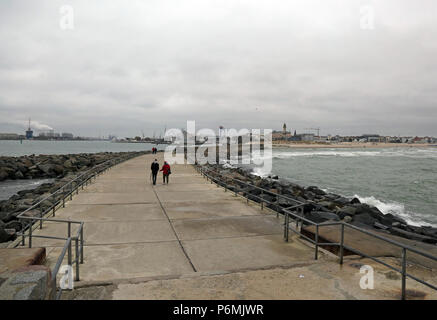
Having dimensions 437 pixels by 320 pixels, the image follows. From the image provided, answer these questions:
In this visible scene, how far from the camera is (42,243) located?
270 inches

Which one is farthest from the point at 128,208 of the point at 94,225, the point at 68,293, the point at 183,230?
the point at 68,293

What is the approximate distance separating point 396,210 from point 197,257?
58.4 ft

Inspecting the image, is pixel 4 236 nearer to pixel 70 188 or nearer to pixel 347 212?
pixel 70 188

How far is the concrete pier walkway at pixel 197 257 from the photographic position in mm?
4477

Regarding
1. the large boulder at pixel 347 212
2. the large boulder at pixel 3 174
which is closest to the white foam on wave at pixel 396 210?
the large boulder at pixel 347 212

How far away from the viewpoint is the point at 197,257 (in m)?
6.15

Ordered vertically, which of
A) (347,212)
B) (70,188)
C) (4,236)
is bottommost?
(347,212)

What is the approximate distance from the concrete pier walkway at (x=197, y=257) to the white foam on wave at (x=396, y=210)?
11.0m

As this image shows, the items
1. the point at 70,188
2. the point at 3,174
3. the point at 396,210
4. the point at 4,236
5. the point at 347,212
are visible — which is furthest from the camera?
the point at 3,174

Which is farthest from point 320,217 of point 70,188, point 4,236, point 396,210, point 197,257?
point 396,210

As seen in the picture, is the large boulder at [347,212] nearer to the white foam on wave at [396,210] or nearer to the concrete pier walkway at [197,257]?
the white foam on wave at [396,210]

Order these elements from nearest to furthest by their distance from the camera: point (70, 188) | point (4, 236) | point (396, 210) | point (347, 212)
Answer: point (4, 236)
point (70, 188)
point (347, 212)
point (396, 210)
